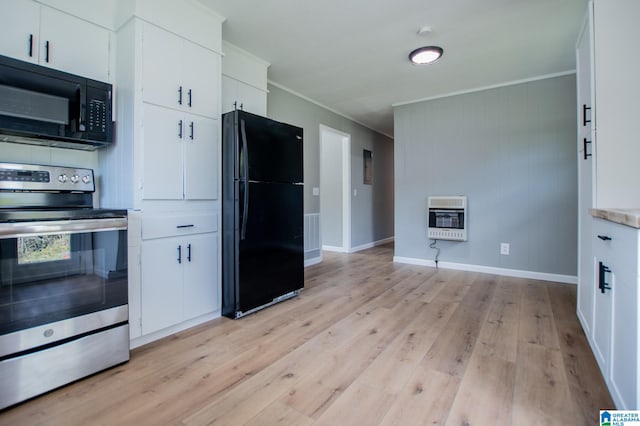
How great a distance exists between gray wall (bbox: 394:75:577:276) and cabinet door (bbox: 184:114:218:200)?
3.04m

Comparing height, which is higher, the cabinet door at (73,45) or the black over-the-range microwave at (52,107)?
the cabinet door at (73,45)

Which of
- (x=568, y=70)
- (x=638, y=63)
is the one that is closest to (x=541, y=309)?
(x=638, y=63)

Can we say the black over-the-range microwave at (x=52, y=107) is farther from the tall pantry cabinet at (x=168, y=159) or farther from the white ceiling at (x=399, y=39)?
the white ceiling at (x=399, y=39)

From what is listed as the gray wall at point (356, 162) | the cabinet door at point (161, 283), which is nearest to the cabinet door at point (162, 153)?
the cabinet door at point (161, 283)

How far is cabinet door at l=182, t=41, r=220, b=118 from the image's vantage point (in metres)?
2.30

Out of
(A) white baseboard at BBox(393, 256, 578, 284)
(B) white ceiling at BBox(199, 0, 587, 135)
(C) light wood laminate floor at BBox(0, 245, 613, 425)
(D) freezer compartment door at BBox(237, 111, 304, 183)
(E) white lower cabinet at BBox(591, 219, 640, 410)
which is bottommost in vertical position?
(C) light wood laminate floor at BBox(0, 245, 613, 425)

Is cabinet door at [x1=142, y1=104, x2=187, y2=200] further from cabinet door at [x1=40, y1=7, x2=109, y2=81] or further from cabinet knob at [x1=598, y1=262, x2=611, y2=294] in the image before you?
cabinet knob at [x1=598, y1=262, x2=611, y2=294]

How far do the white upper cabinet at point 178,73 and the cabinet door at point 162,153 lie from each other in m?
0.09

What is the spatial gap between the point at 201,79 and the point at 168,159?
705 mm

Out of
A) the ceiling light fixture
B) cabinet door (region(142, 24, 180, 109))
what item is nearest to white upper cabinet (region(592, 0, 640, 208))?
the ceiling light fixture

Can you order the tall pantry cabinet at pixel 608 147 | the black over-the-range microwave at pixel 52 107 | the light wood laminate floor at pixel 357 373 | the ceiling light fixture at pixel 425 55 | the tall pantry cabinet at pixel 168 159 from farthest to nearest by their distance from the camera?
1. the ceiling light fixture at pixel 425 55
2. the tall pantry cabinet at pixel 168 159
3. the black over-the-range microwave at pixel 52 107
4. the tall pantry cabinet at pixel 608 147
5. the light wood laminate floor at pixel 357 373

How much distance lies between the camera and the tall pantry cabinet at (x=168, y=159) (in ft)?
6.66

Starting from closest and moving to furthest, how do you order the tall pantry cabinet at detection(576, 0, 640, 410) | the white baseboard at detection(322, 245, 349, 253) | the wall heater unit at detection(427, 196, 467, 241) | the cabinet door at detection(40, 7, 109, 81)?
the tall pantry cabinet at detection(576, 0, 640, 410), the cabinet door at detection(40, 7, 109, 81), the wall heater unit at detection(427, 196, 467, 241), the white baseboard at detection(322, 245, 349, 253)
